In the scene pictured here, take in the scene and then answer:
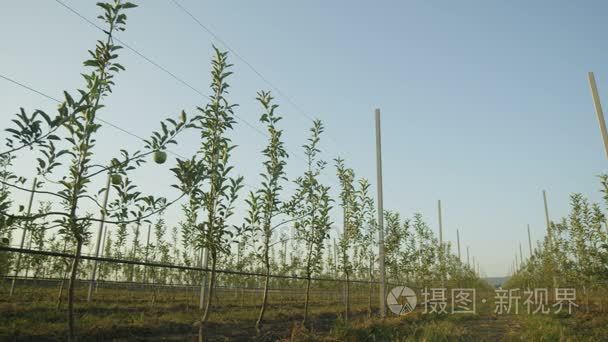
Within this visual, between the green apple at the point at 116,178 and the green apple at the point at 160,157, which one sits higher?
the green apple at the point at 160,157

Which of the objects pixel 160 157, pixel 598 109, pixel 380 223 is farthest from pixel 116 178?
pixel 598 109

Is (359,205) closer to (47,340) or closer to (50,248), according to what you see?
(47,340)

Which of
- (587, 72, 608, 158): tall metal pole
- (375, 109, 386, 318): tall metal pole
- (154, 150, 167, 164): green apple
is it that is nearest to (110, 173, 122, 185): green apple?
(154, 150, 167, 164): green apple

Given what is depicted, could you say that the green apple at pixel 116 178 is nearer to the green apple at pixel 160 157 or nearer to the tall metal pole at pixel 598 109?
the green apple at pixel 160 157

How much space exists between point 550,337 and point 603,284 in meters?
9.18

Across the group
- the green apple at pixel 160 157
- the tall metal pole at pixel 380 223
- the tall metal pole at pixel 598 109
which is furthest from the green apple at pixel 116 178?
the tall metal pole at pixel 598 109

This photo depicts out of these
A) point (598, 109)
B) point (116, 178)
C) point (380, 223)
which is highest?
point (598, 109)

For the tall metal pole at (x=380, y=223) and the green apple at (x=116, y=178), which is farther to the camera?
the tall metal pole at (x=380, y=223)

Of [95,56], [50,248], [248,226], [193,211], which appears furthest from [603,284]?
[50,248]

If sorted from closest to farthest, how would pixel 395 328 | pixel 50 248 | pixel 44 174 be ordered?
pixel 44 174 < pixel 395 328 < pixel 50 248

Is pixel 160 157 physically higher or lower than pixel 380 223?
lower

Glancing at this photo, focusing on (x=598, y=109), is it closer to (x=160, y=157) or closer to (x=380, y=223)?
(x=380, y=223)

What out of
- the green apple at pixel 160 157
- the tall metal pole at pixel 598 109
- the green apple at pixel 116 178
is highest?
the tall metal pole at pixel 598 109

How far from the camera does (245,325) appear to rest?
9.72m
